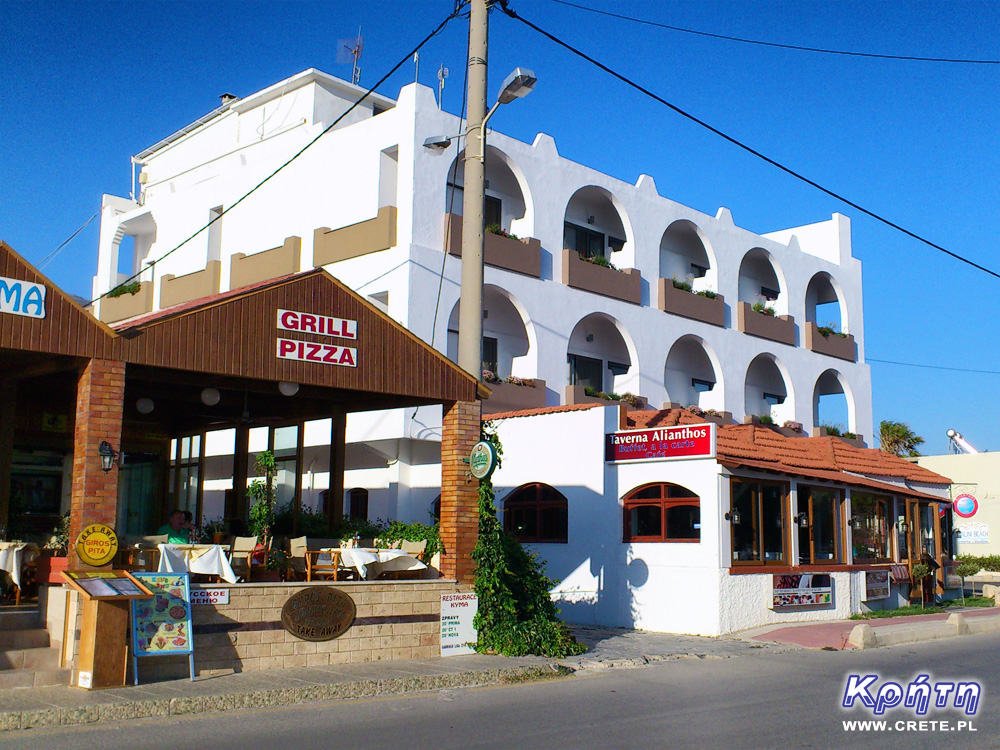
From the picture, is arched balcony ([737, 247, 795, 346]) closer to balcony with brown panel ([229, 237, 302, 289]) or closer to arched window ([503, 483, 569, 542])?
arched window ([503, 483, 569, 542])

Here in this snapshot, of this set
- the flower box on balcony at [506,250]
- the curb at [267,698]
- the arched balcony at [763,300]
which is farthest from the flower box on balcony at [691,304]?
the curb at [267,698]

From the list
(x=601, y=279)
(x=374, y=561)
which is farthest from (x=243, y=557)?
(x=601, y=279)

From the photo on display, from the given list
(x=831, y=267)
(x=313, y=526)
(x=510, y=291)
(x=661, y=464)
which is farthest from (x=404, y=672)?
(x=831, y=267)

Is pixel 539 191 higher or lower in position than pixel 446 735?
higher

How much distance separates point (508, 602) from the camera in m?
14.0

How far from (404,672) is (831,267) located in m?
30.2

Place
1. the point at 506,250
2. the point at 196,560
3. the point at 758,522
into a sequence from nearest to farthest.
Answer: the point at 196,560, the point at 758,522, the point at 506,250

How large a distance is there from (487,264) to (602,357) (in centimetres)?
639

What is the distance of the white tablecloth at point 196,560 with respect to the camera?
1166 cm

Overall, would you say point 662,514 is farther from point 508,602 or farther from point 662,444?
point 508,602

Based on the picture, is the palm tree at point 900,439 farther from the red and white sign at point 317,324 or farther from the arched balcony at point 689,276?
the red and white sign at point 317,324

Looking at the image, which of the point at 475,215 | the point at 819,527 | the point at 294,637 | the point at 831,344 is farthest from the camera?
the point at 831,344

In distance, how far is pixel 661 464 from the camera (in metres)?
18.6

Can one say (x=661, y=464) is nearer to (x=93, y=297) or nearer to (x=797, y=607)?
(x=797, y=607)
